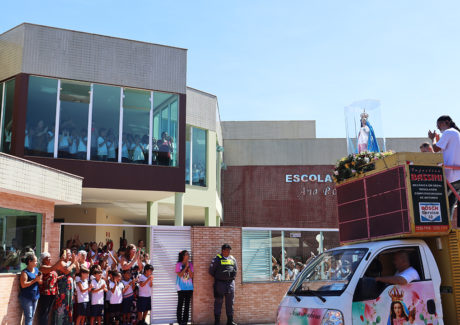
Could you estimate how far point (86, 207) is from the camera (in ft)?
70.3

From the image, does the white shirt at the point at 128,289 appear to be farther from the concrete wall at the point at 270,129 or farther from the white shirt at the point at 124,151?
the concrete wall at the point at 270,129

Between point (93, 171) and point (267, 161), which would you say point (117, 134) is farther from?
point (267, 161)

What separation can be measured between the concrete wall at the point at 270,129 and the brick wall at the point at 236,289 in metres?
29.2

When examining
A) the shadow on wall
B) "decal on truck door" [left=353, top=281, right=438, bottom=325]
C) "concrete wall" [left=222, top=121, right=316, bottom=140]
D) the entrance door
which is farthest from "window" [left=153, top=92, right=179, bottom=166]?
"concrete wall" [left=222, top=121, right=316, bottom=140]

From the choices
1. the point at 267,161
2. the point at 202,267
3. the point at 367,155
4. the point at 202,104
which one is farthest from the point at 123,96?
the point at 267,161

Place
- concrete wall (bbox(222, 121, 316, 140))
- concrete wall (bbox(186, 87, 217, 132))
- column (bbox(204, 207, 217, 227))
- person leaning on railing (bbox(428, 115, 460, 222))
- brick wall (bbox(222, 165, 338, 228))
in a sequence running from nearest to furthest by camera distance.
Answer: person leaning on railing (bbox(428, 115, 460, 222)) → concrete wall (bbox(186, 87, 217, 132)) → column (bbox(204, 207, 217, 227)) → brick wall (bbox(222, 165, 338, 228)) → concrete wall (bbox(222, 121, 316, 140))

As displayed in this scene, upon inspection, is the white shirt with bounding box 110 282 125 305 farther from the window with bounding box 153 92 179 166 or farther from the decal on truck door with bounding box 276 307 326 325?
the window with bounding box 153 92 179 166

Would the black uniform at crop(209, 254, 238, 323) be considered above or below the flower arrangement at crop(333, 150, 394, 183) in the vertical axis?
below

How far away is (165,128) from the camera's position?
17.8 m

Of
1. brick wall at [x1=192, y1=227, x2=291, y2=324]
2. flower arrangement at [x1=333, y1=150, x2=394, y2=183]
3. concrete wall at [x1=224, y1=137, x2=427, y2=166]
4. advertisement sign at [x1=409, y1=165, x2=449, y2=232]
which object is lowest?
brick wall at [x1=192, y1=227, x2=291, y2=324]

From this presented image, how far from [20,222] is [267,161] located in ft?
71.9

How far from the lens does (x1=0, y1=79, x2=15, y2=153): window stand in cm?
1611

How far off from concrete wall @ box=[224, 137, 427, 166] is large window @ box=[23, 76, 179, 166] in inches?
537

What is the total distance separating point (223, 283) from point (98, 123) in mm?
7594
